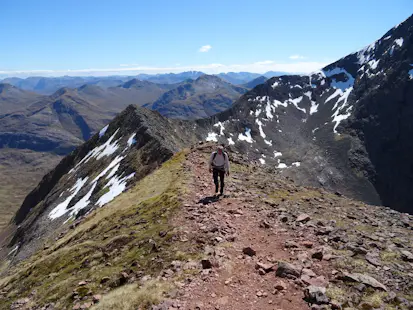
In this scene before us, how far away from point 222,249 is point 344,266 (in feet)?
17.7

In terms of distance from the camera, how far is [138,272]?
597 inches

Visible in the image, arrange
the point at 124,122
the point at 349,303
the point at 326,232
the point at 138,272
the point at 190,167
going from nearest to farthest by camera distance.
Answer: the point at 349,303, the point at 138,272, the point at 326,232, the point at 190,167, the point at 124,122

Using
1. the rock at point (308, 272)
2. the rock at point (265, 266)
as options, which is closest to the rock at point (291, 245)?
the rock at point (265, 266)

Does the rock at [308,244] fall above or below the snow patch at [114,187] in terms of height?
above

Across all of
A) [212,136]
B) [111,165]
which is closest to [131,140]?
[111,165]

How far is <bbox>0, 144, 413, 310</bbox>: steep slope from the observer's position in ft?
39.9

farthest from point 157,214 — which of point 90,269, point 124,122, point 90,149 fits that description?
point 90,149

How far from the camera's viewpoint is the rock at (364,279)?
12125 millimetres

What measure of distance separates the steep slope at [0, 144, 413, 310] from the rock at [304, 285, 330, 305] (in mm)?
34

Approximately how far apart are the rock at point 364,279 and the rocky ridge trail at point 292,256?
0.04 metres

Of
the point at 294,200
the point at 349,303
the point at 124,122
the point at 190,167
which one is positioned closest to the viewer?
the point at 349,303

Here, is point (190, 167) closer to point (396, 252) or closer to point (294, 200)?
point (294, 200)

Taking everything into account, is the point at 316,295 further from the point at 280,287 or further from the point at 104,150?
the point at 104,150

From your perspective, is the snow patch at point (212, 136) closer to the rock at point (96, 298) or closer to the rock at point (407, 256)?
the rock at point (407, 256)
